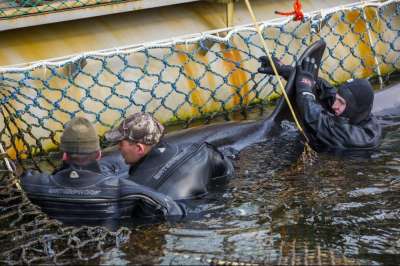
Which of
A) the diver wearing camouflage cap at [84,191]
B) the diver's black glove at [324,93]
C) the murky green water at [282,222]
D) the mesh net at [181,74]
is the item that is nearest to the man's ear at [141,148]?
the diver wearing camouflage cap at [84,191]

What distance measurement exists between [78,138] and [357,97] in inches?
113

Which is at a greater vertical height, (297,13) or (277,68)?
(297,13)

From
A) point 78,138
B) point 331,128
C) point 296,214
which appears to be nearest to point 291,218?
point 296,214

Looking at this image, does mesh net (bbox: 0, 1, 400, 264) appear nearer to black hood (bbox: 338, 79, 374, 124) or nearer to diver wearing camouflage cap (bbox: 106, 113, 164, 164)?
diver wearing camouflage cap (bbox: 106, 113, 164, 164)

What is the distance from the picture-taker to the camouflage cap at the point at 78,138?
213 inches

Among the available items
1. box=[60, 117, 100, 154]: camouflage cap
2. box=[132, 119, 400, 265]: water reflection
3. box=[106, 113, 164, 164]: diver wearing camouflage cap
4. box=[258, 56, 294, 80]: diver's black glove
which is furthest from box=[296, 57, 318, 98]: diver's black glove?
box=[60, 117, 100, 154]: camouflage cap

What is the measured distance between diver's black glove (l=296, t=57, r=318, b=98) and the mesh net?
959mm

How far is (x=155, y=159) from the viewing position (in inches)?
232

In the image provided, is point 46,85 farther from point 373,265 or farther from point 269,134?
point 373,265

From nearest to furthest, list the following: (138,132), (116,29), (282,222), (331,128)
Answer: (282,222)
(138,132)
(331,128)
(116,29)

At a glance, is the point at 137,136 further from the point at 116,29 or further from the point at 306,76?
the point at 116,29

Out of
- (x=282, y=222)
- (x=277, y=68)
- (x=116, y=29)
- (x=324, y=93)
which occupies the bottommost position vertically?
(x=282, y=222)

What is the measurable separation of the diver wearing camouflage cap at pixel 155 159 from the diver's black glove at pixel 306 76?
1690 mm

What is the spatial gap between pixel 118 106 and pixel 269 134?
65.3 inches
